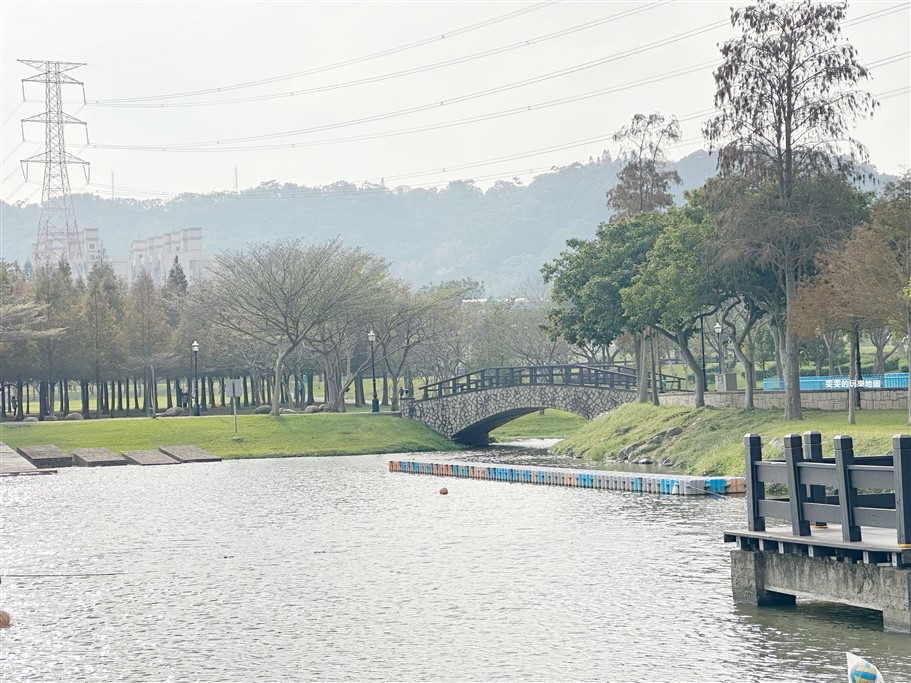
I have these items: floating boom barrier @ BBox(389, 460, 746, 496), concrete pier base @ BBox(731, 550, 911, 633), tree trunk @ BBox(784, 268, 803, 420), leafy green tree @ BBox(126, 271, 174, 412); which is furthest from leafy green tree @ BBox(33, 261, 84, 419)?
concrete pier base @ BBox(731, 550, 911, 633)

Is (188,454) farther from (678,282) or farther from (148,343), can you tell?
(148,343)

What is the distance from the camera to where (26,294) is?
98.9 meters

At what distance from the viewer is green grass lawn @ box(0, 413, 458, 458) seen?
78.4m

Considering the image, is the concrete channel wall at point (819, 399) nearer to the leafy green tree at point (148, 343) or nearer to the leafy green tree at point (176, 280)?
the leafy green tree at point (148, 343)

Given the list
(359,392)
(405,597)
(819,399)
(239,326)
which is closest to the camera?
(405,597)

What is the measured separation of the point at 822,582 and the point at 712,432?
37.4 metres

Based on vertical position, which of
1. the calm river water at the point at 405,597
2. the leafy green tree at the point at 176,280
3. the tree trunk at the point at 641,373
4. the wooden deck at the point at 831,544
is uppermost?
the leafy green tree at the point at 176,280

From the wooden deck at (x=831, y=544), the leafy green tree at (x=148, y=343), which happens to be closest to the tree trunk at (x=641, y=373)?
the leafy green tree at (x=148, y=343)

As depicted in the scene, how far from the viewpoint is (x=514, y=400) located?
82.3 metres

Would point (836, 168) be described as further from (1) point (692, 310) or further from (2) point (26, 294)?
(2) point (26, 294)

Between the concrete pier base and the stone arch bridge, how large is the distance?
52207mm

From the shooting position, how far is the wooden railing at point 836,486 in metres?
20.3

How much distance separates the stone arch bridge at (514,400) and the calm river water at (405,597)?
2891 centimetres

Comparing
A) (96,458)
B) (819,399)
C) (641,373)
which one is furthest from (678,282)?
(96,458)
